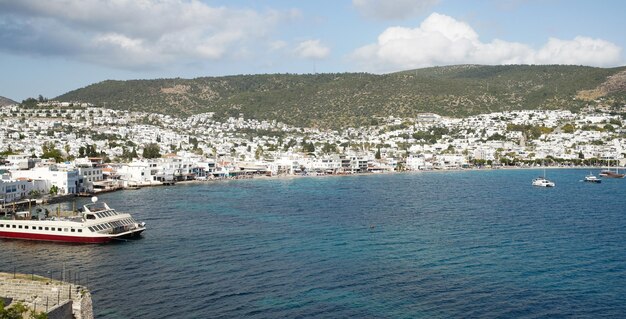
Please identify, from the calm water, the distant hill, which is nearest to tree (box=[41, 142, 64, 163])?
the calm water

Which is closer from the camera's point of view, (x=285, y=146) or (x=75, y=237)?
(x=75, y=237)

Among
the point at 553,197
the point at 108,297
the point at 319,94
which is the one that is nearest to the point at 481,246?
the point at 108,297

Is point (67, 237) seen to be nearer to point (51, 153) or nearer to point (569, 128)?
point (51, 153)

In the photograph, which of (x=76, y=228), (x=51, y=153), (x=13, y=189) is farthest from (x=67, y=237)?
(x=51, y=153)

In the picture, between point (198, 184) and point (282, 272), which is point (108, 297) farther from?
point (198, 184)

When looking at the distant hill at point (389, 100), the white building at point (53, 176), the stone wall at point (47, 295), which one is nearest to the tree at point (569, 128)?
the distant hill at point (389, 100)

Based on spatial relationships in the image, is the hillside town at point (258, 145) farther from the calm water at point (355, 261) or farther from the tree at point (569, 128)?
the calm water at point (355, 261)
